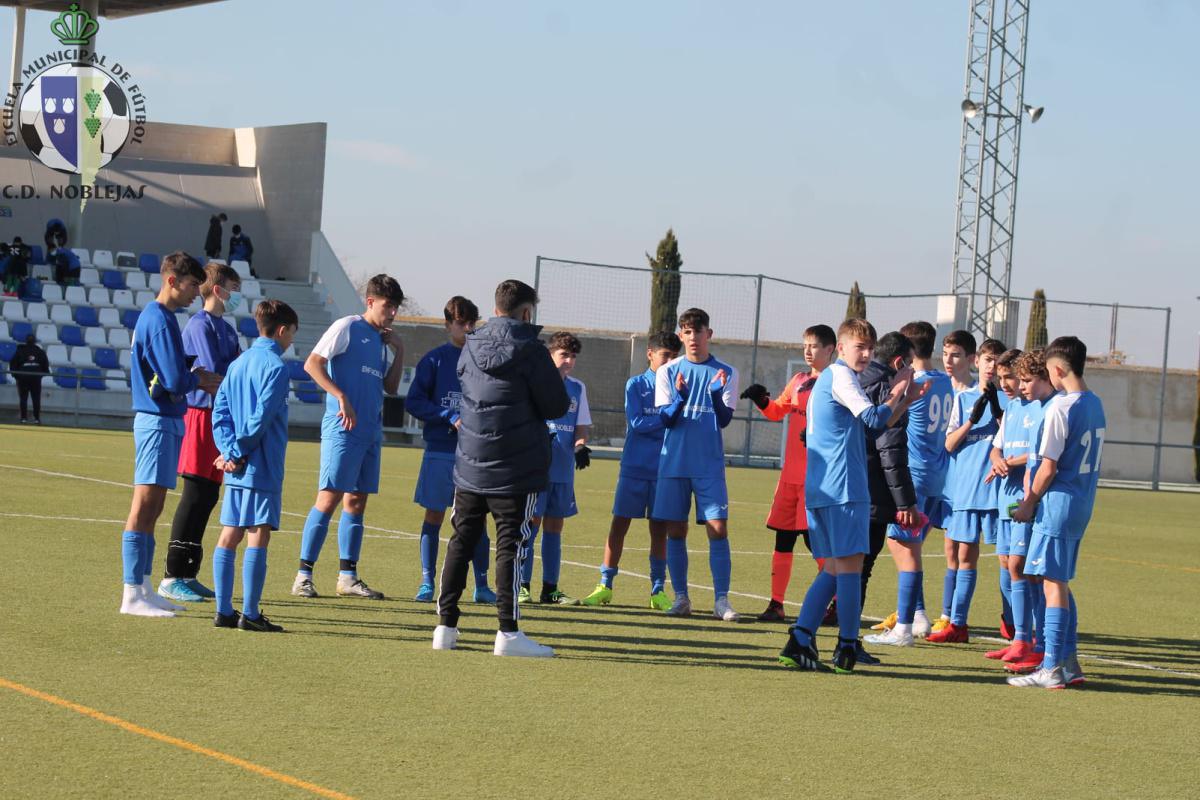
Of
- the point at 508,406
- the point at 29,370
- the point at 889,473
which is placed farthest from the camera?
the point at 29,370

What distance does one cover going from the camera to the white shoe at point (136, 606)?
25.6ft

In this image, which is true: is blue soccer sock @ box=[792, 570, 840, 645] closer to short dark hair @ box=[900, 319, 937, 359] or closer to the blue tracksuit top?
short dark hair @ box=[900, 319, 937, 359]

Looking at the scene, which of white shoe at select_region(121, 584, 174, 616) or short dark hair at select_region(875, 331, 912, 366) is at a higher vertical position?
short dark hair at select_region(875, 331, 912, 366)

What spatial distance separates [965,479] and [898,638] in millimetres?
1155

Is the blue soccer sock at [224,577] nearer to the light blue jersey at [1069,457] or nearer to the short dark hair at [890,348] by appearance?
the short dark hair at [890,348]

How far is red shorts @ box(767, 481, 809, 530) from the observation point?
9.05m

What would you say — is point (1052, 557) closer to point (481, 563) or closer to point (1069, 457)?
point (1069, 457)

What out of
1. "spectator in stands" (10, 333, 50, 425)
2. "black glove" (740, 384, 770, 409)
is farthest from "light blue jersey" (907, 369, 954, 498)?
"spectator in stands" (10, 333, 50, 425)

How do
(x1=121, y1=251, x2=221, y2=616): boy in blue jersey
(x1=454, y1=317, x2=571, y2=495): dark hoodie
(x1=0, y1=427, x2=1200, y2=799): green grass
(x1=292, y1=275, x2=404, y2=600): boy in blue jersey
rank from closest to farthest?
(x1=0, y1=427, x2=1200, y2=799): green grass, (x1=454, y1=317, x2=571, y2=495): dark hoodie, (x1=121, y1=251, x2=221, y2=616): boy in blue jersey, (x1=292, y1=275, x2=404, y2=600): boy in blue jersey

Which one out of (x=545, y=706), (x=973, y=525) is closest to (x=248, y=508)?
(x=545, y=706)

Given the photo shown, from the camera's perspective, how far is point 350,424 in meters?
8.72

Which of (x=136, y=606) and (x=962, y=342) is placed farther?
(x=962, y=342)

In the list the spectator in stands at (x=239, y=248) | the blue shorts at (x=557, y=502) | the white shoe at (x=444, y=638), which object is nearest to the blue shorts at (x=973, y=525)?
the blue shorts at (x=557, y=502)

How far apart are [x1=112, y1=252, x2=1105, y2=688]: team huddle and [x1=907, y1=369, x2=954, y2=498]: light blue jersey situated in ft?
0.05
